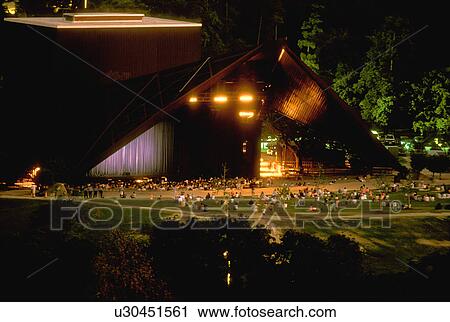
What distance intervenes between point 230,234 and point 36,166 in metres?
8.68

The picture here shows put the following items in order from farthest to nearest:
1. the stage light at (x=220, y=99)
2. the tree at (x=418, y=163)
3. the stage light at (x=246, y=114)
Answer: the stage light at (x=246, y=114)
the tree at (x=418, y=163)
the stage light at (x=220, y=99)

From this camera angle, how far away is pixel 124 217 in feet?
43.0

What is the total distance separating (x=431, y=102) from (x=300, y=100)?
29.5 feet

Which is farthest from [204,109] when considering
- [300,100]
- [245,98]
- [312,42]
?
[312,42]

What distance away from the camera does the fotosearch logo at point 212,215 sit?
12.3m

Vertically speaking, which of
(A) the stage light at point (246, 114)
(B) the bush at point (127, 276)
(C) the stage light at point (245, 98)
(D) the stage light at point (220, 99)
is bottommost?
(B) the bush at point (127, 276)

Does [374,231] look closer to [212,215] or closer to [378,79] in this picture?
[212,215]

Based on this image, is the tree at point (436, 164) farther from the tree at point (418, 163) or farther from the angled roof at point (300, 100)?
the angled roof at point (300, 100)

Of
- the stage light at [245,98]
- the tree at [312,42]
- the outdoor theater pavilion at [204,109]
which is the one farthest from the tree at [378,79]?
the stage light at [245,98]

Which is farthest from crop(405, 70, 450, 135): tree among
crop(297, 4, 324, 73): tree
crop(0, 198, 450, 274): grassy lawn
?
crop(0, 198, 450, 274): grassy lawn

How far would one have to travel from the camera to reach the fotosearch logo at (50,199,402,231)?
40.3 ft

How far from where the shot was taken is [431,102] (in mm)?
25688

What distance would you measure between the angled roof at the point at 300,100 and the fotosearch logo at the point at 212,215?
3443mm

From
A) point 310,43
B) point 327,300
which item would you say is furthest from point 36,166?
point 310,43
